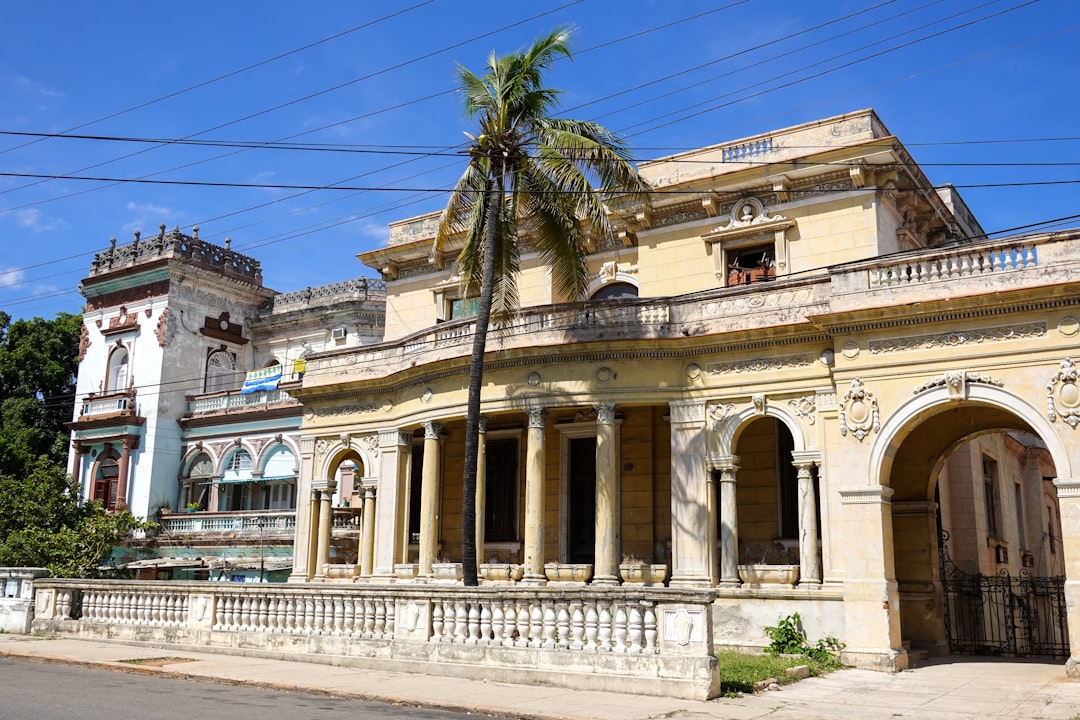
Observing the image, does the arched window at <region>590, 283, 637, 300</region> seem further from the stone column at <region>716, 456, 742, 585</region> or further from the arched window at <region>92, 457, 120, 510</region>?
the arched window at <region>92, 457, 120, 510</region>

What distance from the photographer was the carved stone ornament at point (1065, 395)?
636 inches

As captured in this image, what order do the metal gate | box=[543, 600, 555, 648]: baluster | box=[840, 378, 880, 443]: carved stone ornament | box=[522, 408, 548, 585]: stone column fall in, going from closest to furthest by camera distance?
1. box=[543, 600, 555, 648]: baluster
2. box=[840, 378, 880, 443]: carved stone ornament
3. box=[522, 408, 548, 585]: stone column
4. the metal gate

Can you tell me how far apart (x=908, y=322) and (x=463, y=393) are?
9746 millimetres

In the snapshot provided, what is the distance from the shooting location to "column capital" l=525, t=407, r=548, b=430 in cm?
2141

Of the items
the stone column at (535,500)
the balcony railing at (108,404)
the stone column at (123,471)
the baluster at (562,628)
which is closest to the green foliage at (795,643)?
the stone column at (535,500)

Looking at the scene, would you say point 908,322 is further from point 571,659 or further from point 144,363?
point 144,363

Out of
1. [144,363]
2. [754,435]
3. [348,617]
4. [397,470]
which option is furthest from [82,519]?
[754,435]

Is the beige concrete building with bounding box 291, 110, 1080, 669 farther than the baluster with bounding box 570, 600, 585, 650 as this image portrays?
Yes

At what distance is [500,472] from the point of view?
2627 centimetres

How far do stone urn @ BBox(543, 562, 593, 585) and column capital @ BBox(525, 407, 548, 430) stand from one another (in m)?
2.99

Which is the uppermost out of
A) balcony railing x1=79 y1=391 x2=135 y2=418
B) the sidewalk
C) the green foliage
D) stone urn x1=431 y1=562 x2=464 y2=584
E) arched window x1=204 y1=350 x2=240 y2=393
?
arched window x1=204 y1=350 x2=240 y2=393

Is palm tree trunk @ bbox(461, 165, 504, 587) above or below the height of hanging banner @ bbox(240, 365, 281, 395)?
below

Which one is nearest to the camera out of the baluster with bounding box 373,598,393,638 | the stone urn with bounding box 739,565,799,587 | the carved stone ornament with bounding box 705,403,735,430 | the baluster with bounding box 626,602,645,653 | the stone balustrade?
the stone balustrade

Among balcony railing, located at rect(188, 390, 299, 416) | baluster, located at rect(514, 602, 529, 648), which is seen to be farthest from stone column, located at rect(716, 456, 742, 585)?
balcony railing, located at rect(188, 390, 299, 416)
